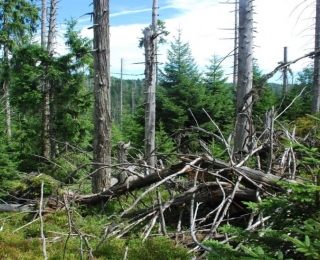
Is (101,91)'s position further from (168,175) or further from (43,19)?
(43,19)

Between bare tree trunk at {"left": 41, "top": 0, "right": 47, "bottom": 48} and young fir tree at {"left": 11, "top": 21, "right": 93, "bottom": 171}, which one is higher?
bare tree trunk at {"left": 41, "top": 0, "right": 47, "bottom": 48}

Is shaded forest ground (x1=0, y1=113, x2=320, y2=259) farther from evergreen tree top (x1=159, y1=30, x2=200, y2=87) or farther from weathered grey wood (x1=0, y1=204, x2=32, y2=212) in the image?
evergreen tree top (x1=159, y1=30, x2=200, y2=87)

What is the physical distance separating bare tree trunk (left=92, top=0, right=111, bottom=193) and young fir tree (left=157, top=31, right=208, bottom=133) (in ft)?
35.0

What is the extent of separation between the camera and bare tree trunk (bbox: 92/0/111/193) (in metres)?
7.70

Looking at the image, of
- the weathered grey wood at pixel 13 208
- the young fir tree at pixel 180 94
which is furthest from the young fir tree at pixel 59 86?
the weathered grey wood at pixel 13 208

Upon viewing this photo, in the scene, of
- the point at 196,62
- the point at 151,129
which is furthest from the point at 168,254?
the point at 196,62

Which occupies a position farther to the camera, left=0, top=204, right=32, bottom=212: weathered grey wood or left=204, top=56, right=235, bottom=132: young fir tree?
left=204, top=56, right=235, bottom=132: young fir tree

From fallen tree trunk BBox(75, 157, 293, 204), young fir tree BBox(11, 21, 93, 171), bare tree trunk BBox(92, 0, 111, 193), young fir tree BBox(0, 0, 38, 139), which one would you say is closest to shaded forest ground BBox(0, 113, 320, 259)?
fallen tree trunk BBox(75, 157, 293, 204)

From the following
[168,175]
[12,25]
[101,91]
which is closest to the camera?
[168,175]

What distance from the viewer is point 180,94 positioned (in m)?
19.5

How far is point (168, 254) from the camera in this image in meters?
4.19

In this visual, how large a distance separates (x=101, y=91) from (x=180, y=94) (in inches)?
471

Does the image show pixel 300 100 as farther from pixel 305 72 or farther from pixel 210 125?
pixel 305 72

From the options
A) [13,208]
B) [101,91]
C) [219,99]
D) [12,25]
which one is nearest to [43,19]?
[12,25]
